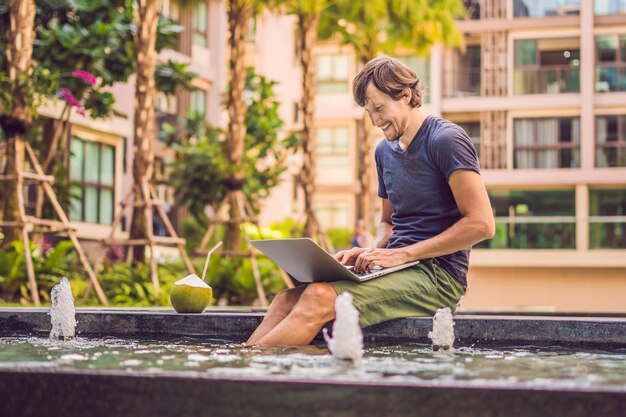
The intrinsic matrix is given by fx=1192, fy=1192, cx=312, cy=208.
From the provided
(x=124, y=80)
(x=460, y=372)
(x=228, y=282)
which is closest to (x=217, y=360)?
(x=460, y=372)

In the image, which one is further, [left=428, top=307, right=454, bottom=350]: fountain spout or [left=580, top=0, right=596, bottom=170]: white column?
[left=580, top=0, right=596, bottom=170]: white column

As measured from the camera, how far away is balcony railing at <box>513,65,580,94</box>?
45188mm

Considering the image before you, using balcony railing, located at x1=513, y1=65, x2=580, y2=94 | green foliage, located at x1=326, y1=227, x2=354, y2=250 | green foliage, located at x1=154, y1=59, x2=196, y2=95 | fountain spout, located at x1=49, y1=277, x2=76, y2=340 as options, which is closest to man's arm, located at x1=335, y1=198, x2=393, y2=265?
fountain spout, located at x1=49, y1=277, x2=76, y2=340

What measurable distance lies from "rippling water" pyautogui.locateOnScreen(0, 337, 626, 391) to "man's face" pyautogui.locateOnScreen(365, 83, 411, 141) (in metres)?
1.11

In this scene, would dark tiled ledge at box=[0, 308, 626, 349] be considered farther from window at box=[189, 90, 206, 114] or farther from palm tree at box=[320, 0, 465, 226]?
window at box=[189, 90, 206, 114]

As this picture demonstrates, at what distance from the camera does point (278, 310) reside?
5668 millimetres

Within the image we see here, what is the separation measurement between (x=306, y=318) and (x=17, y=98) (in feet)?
34.5

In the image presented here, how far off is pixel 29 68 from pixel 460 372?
40.4ft

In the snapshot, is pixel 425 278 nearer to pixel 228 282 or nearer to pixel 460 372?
pixel 460 372

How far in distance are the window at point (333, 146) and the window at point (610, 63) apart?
1056cm

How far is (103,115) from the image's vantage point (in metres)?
20.9

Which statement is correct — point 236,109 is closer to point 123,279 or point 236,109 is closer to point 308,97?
point 308,97

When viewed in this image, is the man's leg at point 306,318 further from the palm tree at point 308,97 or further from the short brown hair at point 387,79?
the palm tree at point 308,97

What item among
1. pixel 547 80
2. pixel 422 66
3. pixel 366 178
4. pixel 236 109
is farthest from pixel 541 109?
pixel 236 109
